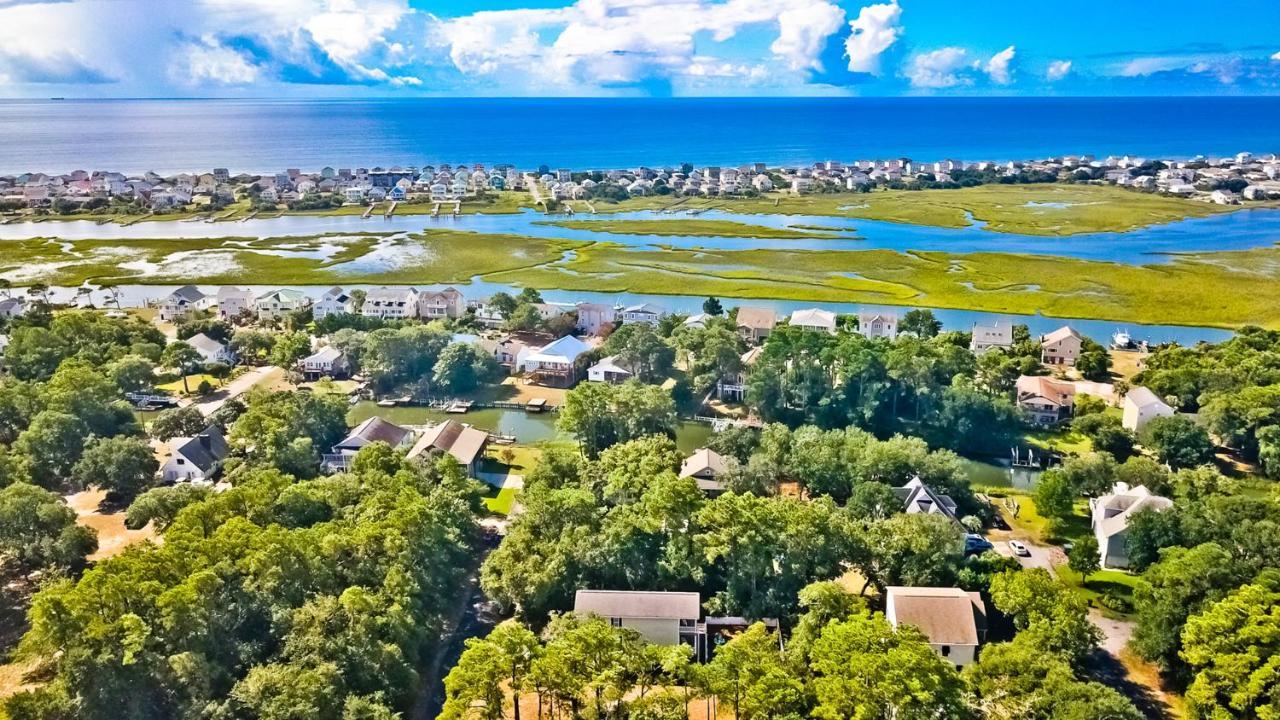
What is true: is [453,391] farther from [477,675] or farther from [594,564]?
[477,675]

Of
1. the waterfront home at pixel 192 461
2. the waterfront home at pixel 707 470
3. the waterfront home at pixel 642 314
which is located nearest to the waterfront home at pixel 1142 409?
the waterfront home at pixel 707 470

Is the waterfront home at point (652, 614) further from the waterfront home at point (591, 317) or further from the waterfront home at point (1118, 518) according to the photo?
the waterfront home at point (591, 317)

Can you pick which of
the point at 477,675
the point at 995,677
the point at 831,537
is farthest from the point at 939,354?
the point at 477,675

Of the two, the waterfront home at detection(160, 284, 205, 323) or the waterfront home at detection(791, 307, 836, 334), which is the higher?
the waterfront home at detection(791, 307, 836, 334)

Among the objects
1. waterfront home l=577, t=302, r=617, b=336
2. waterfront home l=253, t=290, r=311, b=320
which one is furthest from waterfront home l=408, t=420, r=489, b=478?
waterfront home l=253, t=290, r=311, b=320

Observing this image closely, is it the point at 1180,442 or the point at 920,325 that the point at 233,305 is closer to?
the point at 920,325

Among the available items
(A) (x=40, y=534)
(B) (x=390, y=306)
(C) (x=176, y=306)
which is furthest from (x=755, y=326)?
(C) (x=176, y=306)

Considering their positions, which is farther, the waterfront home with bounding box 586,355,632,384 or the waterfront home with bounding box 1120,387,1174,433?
the waterfront home with bounding box 586,355,632,384

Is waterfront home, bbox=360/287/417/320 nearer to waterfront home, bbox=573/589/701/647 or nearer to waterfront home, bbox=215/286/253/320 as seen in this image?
waterfront home, bbox=215/286/253/320
